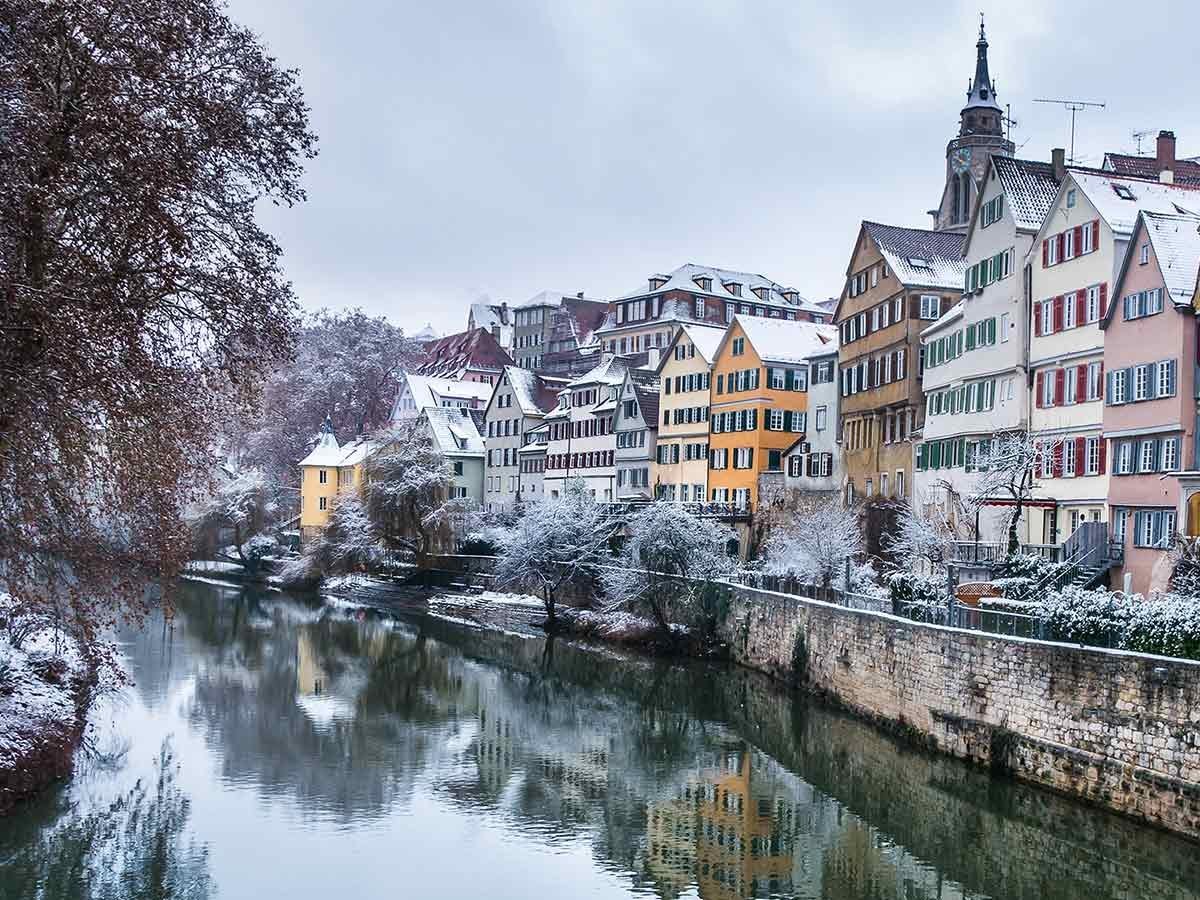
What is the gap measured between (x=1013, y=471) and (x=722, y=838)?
1549 centimetres

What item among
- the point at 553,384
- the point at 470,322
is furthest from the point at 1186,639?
the point at 470,322

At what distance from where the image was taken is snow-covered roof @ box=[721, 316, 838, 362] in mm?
55062

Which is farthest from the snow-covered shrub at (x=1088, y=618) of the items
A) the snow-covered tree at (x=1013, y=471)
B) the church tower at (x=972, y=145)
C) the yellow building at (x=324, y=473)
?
the yellow building at (x=324, y=473)

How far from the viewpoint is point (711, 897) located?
1767 cm

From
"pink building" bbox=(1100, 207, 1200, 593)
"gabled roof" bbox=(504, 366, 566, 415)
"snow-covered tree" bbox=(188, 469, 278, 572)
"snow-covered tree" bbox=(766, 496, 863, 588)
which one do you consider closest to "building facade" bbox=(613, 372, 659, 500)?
"gabled roof" bbox=(504, 366, 566, 415)

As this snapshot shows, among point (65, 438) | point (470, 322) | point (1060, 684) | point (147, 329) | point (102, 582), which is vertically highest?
point (470, 322)

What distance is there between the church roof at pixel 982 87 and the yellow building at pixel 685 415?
82.1 ft

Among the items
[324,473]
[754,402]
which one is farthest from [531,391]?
[754,402]

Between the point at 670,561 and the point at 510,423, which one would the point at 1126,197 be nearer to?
the point at 670,561

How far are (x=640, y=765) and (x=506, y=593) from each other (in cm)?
2931

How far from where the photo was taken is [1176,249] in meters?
27.7

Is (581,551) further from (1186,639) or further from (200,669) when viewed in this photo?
(1186,639)

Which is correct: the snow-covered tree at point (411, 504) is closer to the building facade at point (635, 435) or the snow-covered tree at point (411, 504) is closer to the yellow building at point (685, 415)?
the building facade at point (635, 435)

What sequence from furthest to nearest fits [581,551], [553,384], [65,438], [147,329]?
1. [553,384]
2. [581,551]
3. [147,329]
4. [65,438]
